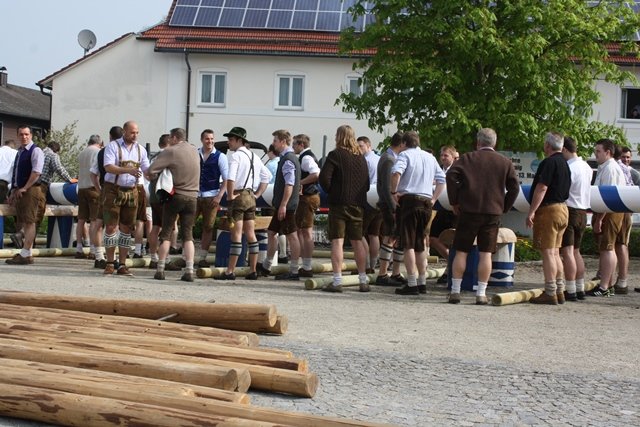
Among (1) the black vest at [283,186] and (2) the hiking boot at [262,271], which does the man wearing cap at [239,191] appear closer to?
(1) the black vest at [283,186]

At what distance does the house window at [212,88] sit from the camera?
4547 cm

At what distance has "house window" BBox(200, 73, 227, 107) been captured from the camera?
45.5 metres

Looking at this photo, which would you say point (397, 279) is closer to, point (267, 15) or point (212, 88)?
point (267, 15)

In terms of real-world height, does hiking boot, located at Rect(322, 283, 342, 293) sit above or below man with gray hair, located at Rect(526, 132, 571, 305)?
below

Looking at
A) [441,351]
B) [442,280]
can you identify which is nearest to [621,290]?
[442,280]

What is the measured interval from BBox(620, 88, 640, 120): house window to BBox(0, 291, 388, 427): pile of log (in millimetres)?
37453

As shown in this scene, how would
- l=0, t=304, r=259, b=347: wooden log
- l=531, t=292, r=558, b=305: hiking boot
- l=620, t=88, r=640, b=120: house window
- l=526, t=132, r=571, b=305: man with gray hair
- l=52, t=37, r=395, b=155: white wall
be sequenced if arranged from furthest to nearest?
l=52, t=37, r=395, b=155: white wall
l=620, t=88, r=640, b=120: house window
l=531, t=292, r=558, b=305: hiking boot
l=526, t=132, r=571, b=305: man with gray hair
l=0, t=304, r=259, b=347: wooden log

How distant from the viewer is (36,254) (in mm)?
18172

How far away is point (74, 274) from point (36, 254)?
11.8ft

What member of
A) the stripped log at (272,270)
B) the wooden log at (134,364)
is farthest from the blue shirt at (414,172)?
the wooden log at (134,364)

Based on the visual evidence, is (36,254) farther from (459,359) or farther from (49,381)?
(49,381)

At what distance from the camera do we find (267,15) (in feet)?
140

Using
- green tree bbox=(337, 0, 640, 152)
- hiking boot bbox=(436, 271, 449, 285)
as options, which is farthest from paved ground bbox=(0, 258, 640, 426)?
green tree bbox=(337, 0, 640, 152)

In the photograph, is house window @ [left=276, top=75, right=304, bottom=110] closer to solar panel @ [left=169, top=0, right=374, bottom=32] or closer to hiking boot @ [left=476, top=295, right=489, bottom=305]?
solar panel @ [left=169, top=0, right=374, bottom=32]
